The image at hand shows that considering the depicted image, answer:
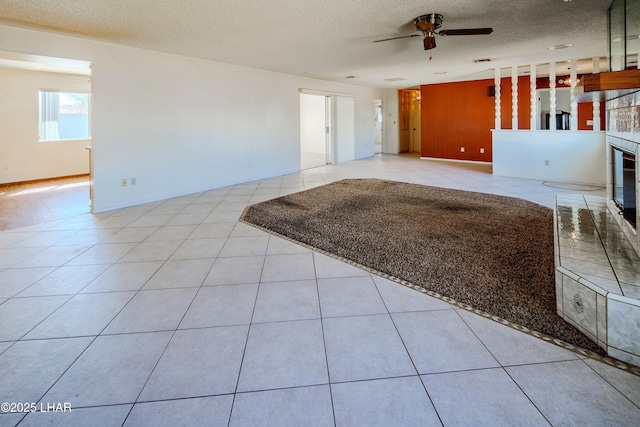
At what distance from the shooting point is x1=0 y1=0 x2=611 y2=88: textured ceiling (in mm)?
3596

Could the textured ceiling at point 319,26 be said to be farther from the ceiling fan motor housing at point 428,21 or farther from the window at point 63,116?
the window at point 63,116

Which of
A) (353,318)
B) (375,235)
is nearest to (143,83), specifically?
(375,235)

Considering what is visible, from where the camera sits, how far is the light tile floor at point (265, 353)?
4.80 feet

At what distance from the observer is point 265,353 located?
6.07ft

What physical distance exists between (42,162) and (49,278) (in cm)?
701

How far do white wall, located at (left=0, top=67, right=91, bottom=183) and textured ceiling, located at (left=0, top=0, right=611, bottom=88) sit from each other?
15.0 feet

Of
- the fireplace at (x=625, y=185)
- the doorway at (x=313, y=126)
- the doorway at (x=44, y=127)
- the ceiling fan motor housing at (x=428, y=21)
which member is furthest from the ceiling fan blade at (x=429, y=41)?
the doorway at (x=313, y=126)

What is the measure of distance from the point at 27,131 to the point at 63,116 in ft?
3.10

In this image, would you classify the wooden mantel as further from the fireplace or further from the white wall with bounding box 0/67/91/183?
the white wall with bounding box 0/67/91/183

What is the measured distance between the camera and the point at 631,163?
105 inches

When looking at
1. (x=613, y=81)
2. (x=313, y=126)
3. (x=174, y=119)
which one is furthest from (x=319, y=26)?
(x=313, y=126)

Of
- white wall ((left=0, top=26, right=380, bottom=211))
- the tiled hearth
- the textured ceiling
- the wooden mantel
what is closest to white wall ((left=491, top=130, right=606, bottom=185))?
the textured ceiling

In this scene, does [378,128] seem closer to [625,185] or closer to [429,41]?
[429,41]

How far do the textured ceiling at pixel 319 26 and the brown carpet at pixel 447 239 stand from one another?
2.33 m
